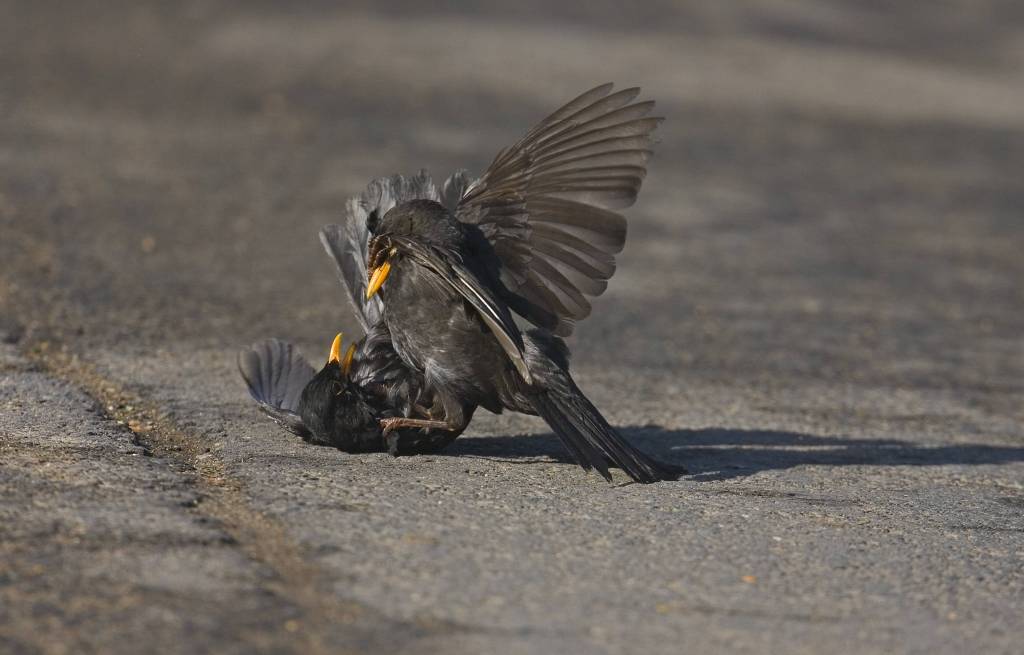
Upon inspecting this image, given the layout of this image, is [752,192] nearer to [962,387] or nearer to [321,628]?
[962,387]

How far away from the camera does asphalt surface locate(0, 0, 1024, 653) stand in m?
3.87

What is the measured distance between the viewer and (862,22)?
1841 cm

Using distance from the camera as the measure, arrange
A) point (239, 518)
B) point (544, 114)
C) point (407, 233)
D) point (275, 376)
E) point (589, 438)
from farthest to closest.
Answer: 1. point (544, 114)
2. point (275, 376)
3. point (407, 233)
4. point (589, 438)
5. point (239, 518)

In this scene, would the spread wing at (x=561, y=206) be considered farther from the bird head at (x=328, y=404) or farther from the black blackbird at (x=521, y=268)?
the bird head at (x=328, y=404)

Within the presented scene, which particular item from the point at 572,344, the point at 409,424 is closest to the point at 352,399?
the point at 409,424

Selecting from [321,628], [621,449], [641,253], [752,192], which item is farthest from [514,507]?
[752,192]

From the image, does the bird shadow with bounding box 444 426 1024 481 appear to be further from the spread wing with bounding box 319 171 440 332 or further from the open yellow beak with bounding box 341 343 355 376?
the spread wing with bounding box 319 171 440 332

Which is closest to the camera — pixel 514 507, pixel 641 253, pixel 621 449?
pixel 514 507

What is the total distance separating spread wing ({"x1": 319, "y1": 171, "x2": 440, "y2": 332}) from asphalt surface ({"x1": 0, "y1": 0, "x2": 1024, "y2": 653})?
67 centimetres

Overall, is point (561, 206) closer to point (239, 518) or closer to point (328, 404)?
point (328, 404)

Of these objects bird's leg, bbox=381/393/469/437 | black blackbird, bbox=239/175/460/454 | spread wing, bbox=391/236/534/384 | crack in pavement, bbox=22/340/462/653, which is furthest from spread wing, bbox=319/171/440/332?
crack in pavement, bbox=22/340/462/653

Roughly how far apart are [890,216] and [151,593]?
903 centimetres

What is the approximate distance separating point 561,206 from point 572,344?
2.15 metres

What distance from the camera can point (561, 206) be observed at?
18.7ft
